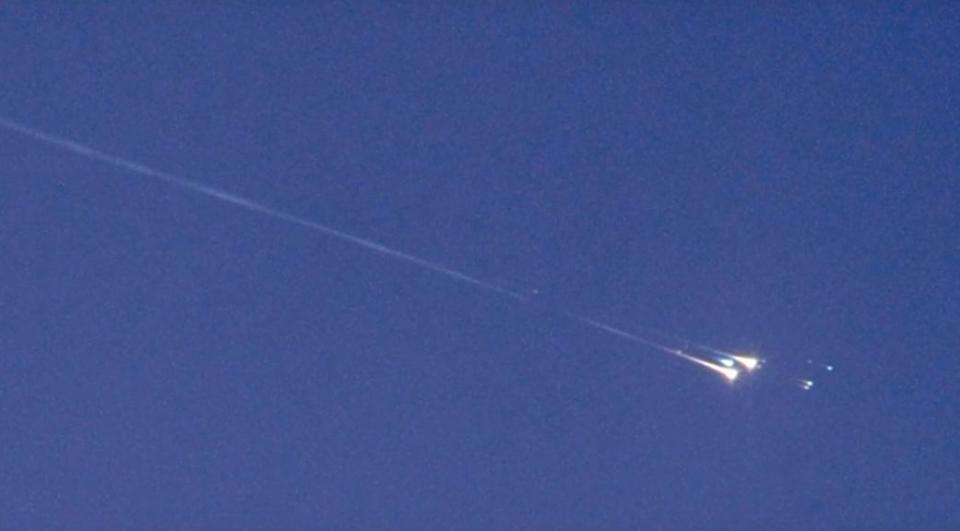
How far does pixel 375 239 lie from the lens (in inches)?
132

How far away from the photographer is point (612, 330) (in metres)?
3.38

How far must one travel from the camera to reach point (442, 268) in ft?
11.0

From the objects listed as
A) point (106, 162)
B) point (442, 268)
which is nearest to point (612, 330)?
point (442, 268)

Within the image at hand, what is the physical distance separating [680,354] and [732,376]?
5.2 inches

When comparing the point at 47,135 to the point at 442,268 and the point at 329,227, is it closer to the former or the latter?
the point at 329,227

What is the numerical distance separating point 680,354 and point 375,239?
749 millimetres

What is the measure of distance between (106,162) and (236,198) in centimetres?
30

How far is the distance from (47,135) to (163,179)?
0.89 feet

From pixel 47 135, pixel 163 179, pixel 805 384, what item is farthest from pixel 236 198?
pixel 805 384

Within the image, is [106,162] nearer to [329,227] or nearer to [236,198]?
[236,198]

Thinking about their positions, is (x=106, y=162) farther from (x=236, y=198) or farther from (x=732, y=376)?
(x=732, y=376)

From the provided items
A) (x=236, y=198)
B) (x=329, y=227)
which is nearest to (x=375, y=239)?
(x=329, y=227)

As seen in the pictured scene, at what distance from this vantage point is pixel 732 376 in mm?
3400

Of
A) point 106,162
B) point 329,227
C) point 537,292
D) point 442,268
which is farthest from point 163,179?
point 537,292
